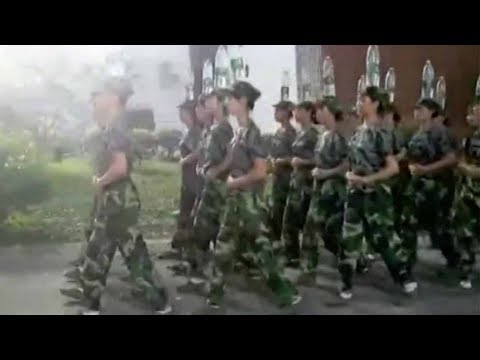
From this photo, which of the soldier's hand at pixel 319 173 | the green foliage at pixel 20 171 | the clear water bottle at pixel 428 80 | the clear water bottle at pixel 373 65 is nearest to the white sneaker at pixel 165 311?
the green foliage at pixel 20 171

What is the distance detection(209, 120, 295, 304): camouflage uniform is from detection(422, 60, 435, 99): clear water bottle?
555mm

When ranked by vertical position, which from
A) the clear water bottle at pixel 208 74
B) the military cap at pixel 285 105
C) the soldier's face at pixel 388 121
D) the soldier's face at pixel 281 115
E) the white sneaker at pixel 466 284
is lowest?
the white sneaker at pixel 466 284

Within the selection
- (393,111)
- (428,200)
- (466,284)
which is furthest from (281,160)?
(466,284)

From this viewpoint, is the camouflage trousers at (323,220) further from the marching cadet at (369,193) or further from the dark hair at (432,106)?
the dark hair at (432,106)

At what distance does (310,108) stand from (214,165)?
1.17ft

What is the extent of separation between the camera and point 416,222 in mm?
2416

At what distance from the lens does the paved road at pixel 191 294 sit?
7.61 ft

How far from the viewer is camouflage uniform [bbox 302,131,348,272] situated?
2346 mm

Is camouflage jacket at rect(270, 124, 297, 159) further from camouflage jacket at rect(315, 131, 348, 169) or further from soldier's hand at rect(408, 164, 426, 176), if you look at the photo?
soldier's hand at rect(408, 164, 426, 176)

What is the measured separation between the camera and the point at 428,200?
7.92 feet

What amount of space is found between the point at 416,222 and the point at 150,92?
36.9 inches

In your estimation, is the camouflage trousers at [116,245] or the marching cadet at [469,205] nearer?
the camouflage trousers at [116,245]

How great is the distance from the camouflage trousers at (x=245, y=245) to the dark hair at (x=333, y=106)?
349 millimetres

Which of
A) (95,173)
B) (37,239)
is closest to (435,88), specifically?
(95,173)
